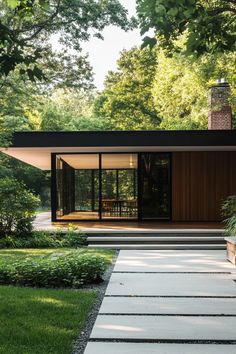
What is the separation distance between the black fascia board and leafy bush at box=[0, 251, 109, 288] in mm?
6171

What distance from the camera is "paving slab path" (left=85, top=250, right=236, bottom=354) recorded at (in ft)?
12.8

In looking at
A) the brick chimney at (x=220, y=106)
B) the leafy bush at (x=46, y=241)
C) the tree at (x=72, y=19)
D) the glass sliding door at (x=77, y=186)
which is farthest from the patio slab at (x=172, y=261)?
the tree at (x=72, y=19)

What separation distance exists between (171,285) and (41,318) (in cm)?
233

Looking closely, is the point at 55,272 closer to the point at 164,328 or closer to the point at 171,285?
the point at 171,285

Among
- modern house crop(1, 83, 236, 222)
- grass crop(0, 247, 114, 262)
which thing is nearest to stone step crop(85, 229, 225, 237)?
grass crop(0, 247, 114, 262)

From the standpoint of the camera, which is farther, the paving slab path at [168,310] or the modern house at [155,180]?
the modern house at [155,180]

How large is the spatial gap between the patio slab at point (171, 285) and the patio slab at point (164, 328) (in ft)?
3.83

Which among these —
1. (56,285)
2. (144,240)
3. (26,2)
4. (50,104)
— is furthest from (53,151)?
(50,104)

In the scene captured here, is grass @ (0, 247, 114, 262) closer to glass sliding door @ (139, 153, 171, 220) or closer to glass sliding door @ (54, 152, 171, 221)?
glass sliding door @ (54, 152, 171, 221)

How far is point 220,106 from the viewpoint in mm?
15258

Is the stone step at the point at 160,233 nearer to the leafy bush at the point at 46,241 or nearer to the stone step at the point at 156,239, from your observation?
the stone step at the point at 156,239

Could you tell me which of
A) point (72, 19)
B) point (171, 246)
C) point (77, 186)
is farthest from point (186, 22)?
point (72, 19)

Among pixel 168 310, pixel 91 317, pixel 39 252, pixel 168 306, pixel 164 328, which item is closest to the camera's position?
pixel 164 328

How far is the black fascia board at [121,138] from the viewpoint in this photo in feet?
41.4
